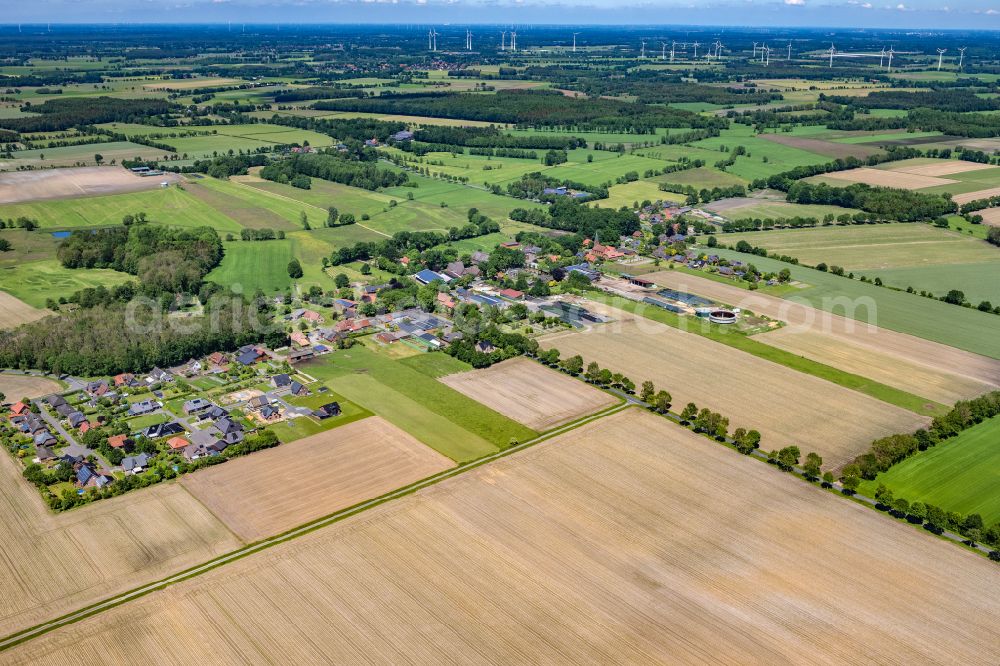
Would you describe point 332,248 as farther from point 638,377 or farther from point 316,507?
point 316,507

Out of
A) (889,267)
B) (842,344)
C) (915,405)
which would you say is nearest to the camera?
(915,405)

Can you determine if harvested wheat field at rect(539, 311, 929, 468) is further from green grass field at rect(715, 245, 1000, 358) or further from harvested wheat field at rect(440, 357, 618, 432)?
green grass field at rect(715, 245, 1000, 358)

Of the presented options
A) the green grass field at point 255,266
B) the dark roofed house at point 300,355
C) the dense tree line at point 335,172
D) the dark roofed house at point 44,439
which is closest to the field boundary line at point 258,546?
the dark roofed house at point 44,439

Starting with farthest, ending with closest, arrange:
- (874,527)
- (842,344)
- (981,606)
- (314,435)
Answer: (842,344), (314,435), (874,527), (981,606)

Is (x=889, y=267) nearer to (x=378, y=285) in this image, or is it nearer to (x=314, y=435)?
(x=378, y=285)

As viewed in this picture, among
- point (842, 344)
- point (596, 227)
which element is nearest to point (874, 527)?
point (842, 344)

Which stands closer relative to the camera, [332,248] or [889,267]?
[889,267]

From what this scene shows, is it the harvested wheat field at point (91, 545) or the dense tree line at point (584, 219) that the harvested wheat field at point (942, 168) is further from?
the harvested wheat field at point (91, 545)

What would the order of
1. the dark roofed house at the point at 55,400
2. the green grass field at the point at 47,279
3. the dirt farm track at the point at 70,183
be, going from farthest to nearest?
the dirt farm track at the point at 70,183, the green grass field at the point at 47,279, the dark roofed house at the point at 55,400
